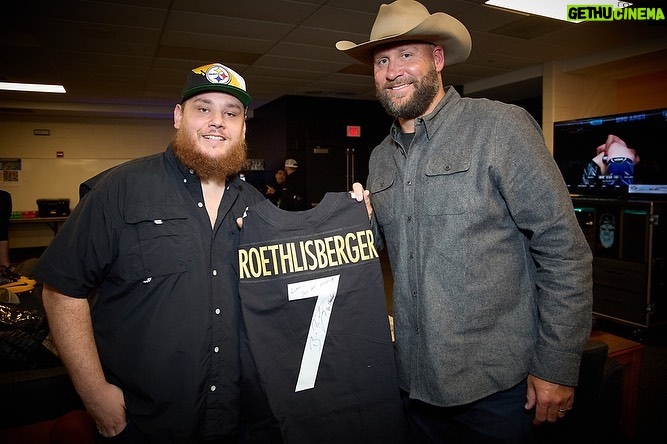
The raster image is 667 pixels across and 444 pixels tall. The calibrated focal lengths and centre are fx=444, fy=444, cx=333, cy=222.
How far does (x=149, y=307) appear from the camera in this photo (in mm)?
1398

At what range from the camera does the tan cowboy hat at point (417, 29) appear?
4.94 ft

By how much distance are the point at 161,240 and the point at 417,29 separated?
1100 millimetres

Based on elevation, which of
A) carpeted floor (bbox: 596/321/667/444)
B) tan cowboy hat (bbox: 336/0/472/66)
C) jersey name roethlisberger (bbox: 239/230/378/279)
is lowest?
carpeted floor (bbox: 596/321/667/444)

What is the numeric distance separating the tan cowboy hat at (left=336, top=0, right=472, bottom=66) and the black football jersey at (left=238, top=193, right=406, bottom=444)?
0.66 m

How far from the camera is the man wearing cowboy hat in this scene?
1328mm

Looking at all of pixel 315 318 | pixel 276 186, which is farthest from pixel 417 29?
pixel 276 186

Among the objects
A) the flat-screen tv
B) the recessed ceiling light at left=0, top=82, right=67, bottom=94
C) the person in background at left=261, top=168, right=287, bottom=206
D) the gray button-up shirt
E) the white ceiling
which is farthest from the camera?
the person in background at left=261, top=168, right=287, bottom=206

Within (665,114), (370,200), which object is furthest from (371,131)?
(370,200)

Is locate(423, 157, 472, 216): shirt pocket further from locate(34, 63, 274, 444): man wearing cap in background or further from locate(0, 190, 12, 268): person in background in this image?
locate(0, 190, 12, 268): person in background

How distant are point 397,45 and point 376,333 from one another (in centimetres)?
103

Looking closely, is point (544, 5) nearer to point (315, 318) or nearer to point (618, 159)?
point (618, 159)

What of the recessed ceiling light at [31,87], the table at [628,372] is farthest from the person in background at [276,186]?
the table at [628,372]

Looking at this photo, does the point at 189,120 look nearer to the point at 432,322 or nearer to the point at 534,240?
the point at 432,322

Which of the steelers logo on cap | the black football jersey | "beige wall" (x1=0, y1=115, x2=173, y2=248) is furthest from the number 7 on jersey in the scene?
"beige wall" (x1=0, y1=115, x2=173, y2=248)
